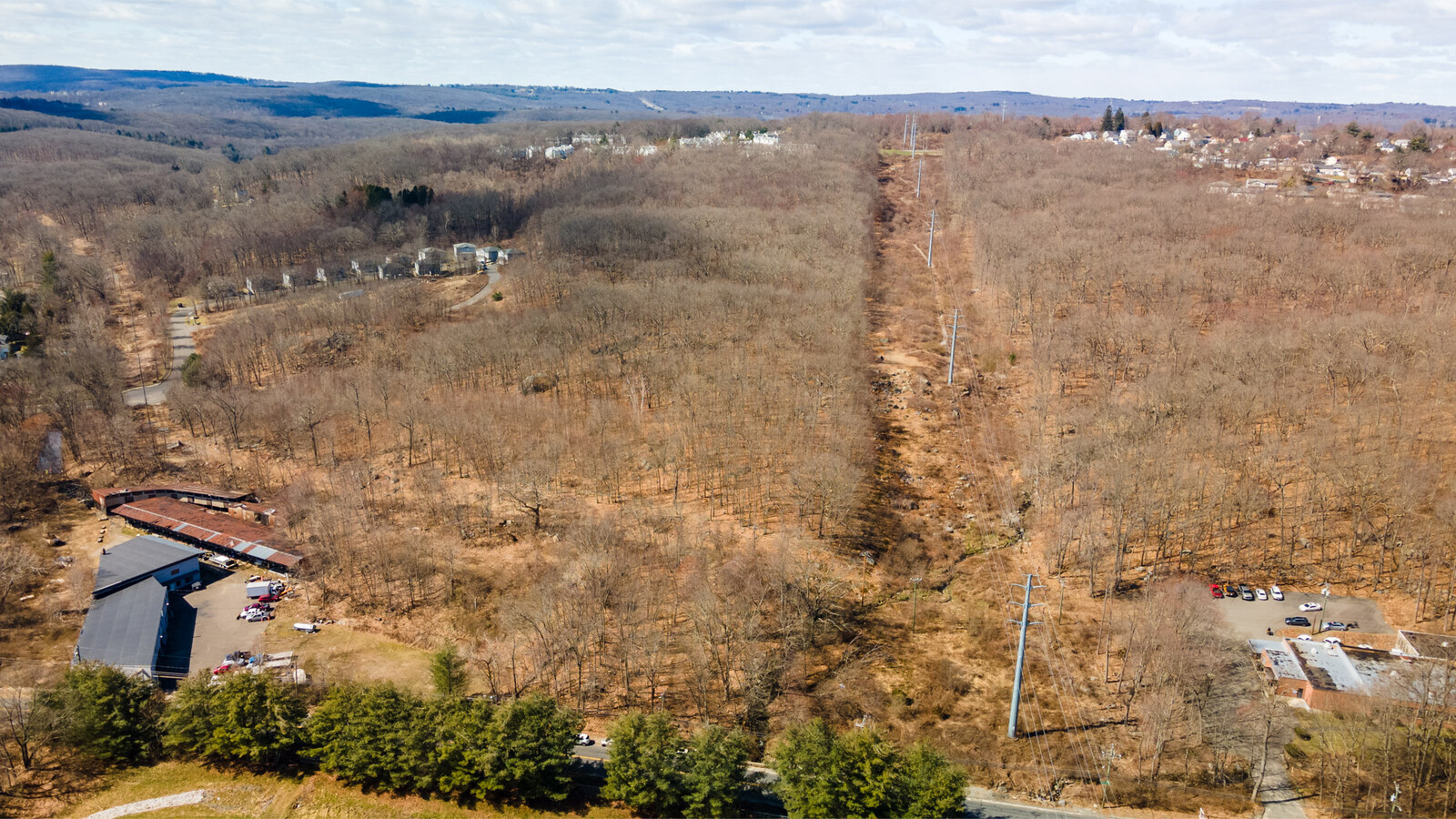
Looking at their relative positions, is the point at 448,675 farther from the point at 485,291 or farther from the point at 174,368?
the point at 485,291

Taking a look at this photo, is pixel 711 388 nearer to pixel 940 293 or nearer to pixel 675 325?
pixel 675 325

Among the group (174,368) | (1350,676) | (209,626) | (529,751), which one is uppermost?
(174,368)

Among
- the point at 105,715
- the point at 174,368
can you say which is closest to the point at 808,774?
the point at 105,715

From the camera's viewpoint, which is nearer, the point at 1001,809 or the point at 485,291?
the point at 1001,809

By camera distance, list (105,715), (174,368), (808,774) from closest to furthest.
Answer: (808,774), (105,715), (174,368)

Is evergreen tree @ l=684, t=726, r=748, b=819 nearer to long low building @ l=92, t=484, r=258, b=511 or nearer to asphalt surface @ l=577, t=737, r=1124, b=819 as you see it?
asphalt surface @ l=577, t=737, r=1124, b=819

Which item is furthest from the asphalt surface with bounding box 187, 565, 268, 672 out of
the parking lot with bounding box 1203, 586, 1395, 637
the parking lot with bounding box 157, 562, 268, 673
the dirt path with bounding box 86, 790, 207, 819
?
the parking lot with bounding box 1203, 586, 1395, 637

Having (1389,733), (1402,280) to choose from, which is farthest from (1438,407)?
(1389,733)

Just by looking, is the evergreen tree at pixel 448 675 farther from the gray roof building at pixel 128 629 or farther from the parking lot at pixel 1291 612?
the parking lot at pixel 1291 612
